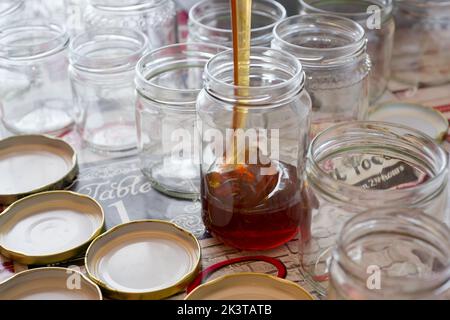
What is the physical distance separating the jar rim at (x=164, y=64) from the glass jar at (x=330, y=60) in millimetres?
109

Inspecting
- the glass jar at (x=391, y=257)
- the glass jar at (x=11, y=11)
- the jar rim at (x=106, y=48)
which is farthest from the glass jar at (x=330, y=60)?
the glass jar at (x=11, y=11)

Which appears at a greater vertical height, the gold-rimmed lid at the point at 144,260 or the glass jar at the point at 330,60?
the glass jar at the point at 330,60

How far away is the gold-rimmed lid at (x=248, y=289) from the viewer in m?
0.81

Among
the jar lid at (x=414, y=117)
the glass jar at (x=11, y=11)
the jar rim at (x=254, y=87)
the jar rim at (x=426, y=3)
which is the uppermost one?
the jar rim at (x=254, y=87)

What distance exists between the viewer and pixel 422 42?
1250mm

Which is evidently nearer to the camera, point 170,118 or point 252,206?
point 252,206

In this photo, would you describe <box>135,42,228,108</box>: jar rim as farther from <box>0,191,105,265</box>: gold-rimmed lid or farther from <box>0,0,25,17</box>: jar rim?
<box>0,0,25,17</box>: jar rim

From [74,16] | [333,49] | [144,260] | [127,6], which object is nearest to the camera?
[144,260]

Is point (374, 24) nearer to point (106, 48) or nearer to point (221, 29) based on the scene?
point (221, 29)

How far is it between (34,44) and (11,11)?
0.15m

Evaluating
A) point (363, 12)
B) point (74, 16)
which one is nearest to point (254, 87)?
point (363, 12)

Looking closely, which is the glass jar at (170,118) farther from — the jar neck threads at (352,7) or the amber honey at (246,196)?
the jar neck threads at (352,7)
